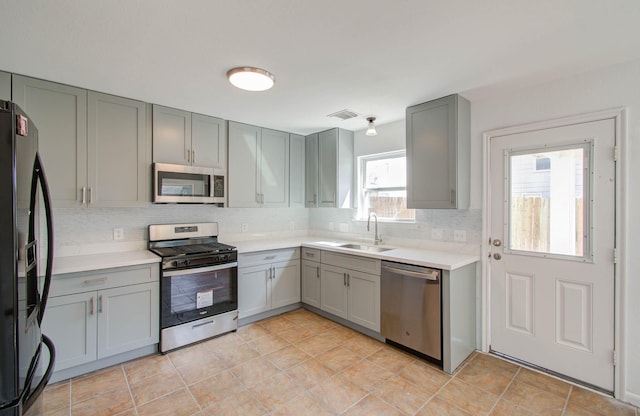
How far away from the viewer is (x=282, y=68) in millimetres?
2186

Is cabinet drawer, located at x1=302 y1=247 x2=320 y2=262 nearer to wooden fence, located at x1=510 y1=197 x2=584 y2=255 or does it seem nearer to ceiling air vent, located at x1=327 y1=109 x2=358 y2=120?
ceiling air vent, located at x1=327 y1=109 x2=358 y2=120

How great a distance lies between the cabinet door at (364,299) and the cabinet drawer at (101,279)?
Answer: 1.87 meters

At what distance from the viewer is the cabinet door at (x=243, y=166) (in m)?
3.58

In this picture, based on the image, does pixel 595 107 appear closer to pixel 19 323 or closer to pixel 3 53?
pixel 19 323

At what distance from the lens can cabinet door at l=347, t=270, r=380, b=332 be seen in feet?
9.74

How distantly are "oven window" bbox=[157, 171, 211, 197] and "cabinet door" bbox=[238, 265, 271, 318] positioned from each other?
0.96 meters

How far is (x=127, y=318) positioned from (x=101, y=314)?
0.19 m

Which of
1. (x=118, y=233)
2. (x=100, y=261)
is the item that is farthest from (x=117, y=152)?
(x=100, y=261)

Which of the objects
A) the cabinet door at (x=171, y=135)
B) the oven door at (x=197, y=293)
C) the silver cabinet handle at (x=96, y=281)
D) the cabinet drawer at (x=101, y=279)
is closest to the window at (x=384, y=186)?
the oven door at (x=197, y=293)

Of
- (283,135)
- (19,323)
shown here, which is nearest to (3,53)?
(19,323)

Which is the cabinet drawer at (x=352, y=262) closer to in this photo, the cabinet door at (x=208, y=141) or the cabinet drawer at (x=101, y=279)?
the cabinet door at (x=208, y=141)

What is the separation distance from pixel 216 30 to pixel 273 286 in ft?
8.70

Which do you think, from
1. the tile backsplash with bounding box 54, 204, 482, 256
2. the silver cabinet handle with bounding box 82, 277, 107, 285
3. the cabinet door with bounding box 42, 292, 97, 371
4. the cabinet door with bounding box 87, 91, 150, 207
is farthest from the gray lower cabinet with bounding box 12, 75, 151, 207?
the cabinet door with bounding box 42, 292, 97, 371

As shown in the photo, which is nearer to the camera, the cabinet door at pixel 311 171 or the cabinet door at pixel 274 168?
the cabinet door at pixel 274 168
